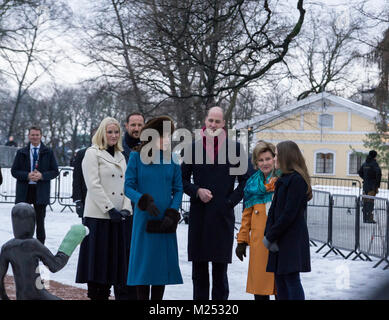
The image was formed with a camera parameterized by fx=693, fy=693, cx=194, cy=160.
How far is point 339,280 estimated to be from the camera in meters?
9.24

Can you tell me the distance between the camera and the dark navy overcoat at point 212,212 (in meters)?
6.50

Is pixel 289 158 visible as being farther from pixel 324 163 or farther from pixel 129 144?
pixel 324 163

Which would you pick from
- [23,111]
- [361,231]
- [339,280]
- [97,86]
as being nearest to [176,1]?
[361,231]

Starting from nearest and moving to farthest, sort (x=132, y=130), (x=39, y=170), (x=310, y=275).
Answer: (x=132, y=130), (x=310, y=275), (x=39, y=170)

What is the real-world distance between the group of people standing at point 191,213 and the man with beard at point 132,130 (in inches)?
0.4

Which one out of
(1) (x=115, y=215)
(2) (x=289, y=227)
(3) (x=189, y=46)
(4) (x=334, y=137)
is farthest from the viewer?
(4) (x=334, y=137)

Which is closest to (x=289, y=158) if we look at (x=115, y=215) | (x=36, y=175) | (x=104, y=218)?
(x=115, y=215)

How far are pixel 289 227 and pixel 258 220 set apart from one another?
0.80m

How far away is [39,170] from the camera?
10.5 m

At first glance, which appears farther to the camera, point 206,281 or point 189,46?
point 189,46

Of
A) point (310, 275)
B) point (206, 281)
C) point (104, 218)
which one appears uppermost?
point (104, 218)

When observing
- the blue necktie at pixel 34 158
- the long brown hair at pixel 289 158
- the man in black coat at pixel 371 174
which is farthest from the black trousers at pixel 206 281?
the man in black coat at pixel 371 174

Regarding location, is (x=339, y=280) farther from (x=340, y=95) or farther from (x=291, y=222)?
(x=340, y=95)

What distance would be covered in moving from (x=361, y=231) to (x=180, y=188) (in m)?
6.33
